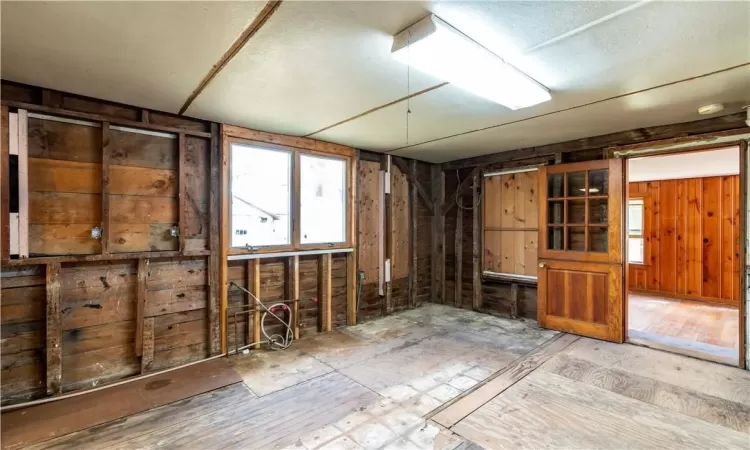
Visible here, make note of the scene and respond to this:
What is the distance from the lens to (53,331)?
2.52 metres

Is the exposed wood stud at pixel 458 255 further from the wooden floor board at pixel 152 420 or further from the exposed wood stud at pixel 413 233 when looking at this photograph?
the wooden floor board at pixel 152 420

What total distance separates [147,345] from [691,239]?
8.31 metres

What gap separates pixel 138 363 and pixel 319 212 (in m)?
2.28

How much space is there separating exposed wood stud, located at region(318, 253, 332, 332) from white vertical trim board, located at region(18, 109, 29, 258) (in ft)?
8.32

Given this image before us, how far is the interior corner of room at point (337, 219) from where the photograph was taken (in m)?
1.83

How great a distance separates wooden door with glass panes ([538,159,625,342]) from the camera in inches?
146

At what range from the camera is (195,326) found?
3213 millimetres

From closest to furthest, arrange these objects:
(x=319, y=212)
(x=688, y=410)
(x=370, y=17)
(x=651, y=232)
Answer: (x=370, y=17), (x=688, y=410), (x=319, y=212), (x=651, y=232)

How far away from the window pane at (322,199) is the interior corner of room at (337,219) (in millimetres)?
30

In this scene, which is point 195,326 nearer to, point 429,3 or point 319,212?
point 319,212

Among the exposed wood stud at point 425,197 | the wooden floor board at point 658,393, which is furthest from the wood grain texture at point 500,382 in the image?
the exposed wood stud at point 425,197

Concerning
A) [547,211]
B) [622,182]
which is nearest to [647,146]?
[622,182]

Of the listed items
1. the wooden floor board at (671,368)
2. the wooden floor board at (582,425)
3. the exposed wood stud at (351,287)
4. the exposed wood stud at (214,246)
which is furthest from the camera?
the exposed wood stud at (351,287)

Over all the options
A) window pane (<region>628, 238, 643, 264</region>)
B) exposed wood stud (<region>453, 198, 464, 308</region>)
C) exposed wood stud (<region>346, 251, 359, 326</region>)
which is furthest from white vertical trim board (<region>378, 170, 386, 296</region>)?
window pane (<region>628, 238, 643, 264</region>)
